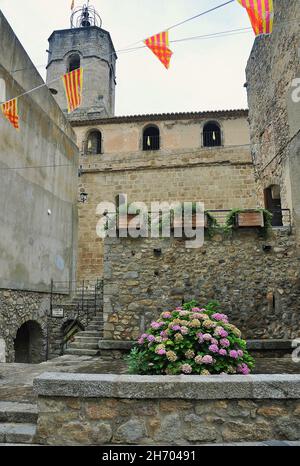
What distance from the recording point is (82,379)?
291 cm

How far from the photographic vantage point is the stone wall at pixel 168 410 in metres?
2.79

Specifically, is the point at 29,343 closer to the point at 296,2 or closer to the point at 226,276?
the point at 226,276

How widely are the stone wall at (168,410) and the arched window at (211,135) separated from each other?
1474 cm

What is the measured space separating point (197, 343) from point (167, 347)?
1.10 feet

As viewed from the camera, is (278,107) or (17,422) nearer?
(17,422)

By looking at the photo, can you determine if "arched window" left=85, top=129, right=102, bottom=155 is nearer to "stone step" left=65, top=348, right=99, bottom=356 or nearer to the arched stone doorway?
the arched stone doorway

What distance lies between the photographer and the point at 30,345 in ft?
36.3

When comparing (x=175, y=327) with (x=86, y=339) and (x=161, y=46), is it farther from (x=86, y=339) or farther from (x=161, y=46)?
(x=161, y=46)

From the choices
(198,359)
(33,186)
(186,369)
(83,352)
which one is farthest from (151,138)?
(186,369)

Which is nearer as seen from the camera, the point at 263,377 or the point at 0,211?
the point at 263,377

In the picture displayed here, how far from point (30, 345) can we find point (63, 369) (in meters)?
5.89

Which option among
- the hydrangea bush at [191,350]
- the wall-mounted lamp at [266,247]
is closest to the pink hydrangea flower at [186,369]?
the hydrangea bush at [191,350]

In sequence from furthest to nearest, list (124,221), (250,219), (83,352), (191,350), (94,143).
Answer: (94,143) → (83,352) → (124,221) → (250,219) → (191,350)

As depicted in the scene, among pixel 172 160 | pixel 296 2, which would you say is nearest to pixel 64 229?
pixel 172 160
